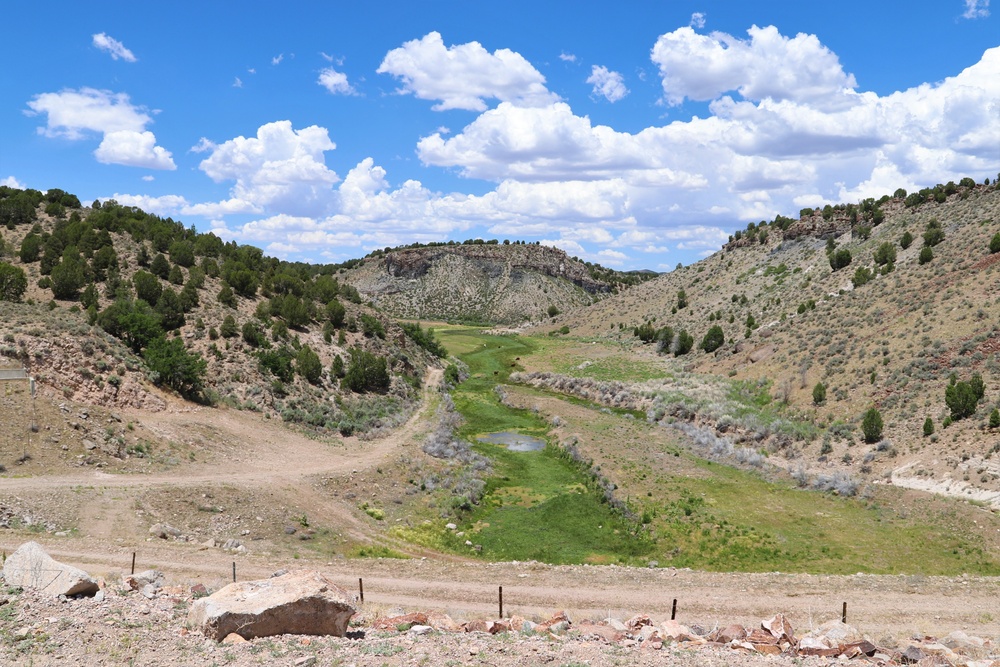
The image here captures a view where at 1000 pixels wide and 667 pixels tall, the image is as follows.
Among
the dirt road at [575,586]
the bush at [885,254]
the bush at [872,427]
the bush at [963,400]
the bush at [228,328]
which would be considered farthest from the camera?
the bush at [885,254]

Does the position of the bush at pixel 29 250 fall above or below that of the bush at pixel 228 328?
above

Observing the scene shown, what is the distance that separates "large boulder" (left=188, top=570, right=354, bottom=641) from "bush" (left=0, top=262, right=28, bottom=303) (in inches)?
1665

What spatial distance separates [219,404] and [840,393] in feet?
131

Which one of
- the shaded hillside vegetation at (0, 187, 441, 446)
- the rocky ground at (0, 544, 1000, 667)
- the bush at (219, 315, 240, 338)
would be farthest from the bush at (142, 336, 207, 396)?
the rocky ground at (0, 544, 1000, 667)

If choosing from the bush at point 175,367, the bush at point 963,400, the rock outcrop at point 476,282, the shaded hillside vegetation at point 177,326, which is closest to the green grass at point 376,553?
the shaded hillside vegetation at point 177,326

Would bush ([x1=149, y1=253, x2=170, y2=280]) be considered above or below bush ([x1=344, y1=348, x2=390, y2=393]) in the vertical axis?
above

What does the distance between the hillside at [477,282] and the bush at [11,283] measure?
→ 3931 inches

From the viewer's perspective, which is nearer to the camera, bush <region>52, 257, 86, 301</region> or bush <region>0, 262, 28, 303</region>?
bush <region>0, 262, 28, 303</region>

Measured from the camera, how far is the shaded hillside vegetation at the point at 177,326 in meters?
35.5

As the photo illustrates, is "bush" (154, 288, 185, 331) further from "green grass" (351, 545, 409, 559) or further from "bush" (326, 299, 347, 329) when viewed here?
"green grass" (351, 545, 409, 559)

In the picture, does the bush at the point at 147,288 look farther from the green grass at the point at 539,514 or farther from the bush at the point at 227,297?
the green grass at the point at 539,514

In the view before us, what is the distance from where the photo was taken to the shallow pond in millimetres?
43781

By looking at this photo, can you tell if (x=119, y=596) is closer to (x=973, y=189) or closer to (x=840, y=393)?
(x=840, y=393)

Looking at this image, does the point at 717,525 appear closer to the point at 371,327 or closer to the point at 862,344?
the point at 862,344
